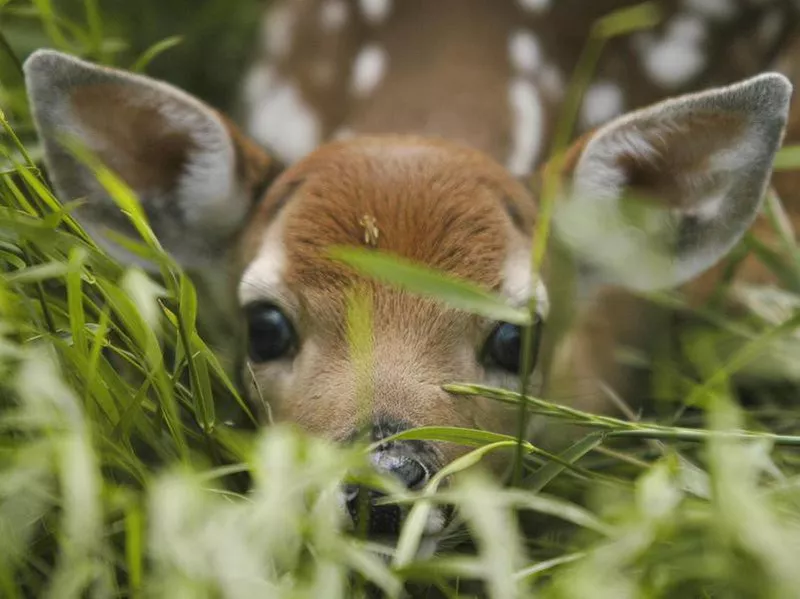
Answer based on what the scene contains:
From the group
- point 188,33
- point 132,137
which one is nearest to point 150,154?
point 132,137

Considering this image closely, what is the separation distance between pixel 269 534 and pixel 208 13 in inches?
85.2

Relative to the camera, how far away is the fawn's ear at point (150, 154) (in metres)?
1.78

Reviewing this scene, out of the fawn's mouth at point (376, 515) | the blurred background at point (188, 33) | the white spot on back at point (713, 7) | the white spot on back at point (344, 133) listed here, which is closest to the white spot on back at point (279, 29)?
the blurred background at point (188, 33)

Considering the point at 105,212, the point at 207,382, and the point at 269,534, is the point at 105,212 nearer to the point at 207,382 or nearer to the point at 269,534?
the point at 207,382

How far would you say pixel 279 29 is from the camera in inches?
123

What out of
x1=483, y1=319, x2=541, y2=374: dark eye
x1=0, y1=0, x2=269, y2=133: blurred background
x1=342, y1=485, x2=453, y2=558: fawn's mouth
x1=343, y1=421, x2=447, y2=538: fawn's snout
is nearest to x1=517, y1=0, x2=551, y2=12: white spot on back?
x1=0, y1=0, x2=269, y2=133: blurred background

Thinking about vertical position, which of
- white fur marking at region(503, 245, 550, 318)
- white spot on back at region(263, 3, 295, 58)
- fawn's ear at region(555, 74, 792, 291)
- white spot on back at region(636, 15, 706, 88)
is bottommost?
white spot on back at region(263, 3, 295, 58)

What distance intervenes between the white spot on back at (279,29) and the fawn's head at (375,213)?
3.63 ft

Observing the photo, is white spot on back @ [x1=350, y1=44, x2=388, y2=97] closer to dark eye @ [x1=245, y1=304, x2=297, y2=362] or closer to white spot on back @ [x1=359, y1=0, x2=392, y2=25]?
white spot on back @ [x1=359, y1=0, x2=392, y2=25]

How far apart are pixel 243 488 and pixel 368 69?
148 centimetres

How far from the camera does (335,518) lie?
4.10 feet

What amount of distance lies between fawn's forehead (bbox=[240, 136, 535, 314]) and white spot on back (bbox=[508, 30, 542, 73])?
0.91m

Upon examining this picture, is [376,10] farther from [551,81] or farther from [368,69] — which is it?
[551,81]

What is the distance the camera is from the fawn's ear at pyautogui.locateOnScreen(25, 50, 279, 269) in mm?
1776
